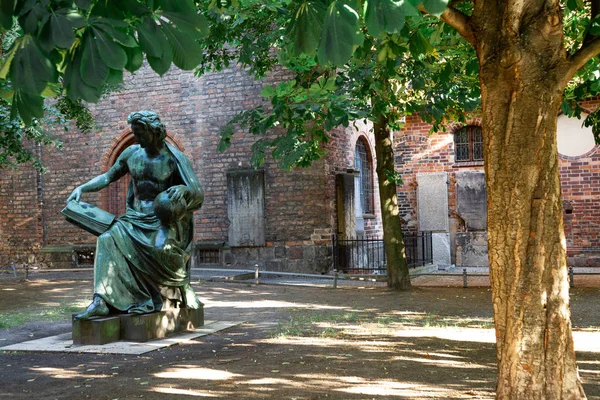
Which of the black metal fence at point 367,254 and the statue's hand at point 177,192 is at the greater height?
the statue's hand at point 177,192

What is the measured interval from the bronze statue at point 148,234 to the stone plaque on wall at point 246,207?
9.24 metres

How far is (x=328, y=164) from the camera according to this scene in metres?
17.2

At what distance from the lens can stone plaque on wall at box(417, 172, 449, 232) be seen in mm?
19438

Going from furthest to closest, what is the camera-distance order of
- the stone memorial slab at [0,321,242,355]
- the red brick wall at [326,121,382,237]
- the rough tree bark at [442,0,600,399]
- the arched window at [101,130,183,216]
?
1. the arched window at [101,130,183,216]
2. the red brick wall at [326,121,382,237]
3. the stone memorial slab at [0,321,242,355]
4. the rough tree bark at [442,0,600,399]

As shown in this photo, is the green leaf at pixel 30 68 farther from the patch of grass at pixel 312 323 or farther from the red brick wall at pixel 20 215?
the red brick wall at pixel 20 215

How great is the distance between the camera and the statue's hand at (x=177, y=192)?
7340mm

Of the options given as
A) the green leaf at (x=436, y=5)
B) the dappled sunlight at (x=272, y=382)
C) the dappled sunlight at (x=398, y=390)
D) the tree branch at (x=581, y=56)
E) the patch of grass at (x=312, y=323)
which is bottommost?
the dappled sunlight at (x=398, y=390)

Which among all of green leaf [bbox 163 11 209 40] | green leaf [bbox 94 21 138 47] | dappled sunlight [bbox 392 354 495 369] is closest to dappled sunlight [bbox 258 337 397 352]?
dappled sunlight [bbox 392 354 495 369]

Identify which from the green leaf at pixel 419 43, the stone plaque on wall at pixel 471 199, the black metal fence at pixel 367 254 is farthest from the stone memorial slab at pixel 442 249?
the green leaf at pixel 419 43

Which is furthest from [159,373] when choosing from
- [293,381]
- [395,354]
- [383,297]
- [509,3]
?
[383,297]

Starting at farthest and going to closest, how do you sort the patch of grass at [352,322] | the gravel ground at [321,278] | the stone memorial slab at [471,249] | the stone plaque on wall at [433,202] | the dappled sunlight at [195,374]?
the stone plaque on wall at [433,202], the stone memorial slab at [471,249], the gravel ground at [321,278], the patch of grass at [352,322], the dappled sunlight at [195,374]

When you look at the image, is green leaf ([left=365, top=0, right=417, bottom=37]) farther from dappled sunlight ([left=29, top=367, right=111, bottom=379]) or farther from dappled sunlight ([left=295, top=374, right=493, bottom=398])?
dappled sunlight ([left=29, top=367, right=111, bottom=379])

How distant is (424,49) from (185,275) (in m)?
4.17

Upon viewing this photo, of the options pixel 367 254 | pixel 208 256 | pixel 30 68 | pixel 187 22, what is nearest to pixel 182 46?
pixel 187 22
